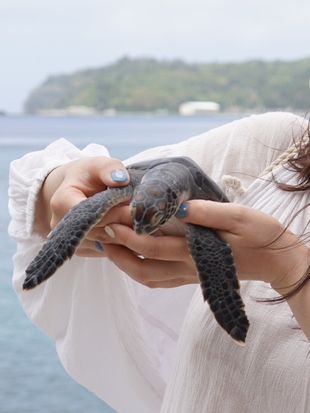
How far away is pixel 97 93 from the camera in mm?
23141

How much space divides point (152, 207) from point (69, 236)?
0.09 m

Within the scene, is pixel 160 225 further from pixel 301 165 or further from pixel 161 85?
pixel 161 85

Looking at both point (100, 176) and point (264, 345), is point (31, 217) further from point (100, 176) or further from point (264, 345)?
point (264, 345)

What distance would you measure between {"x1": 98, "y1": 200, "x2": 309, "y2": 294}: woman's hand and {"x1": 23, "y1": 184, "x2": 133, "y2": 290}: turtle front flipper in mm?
25

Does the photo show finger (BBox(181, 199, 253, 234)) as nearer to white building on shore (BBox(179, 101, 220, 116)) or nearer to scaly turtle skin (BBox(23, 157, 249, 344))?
scaly turtle skin (BBox(23, 157, 249, 344))

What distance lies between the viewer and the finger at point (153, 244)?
30.1 inches

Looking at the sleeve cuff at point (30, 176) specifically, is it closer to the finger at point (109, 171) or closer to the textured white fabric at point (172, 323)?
the textured white fabric at point (172, 323)

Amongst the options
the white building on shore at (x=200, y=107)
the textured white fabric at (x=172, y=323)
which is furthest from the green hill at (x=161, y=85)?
the textured white fabric at (x=172, y=323)

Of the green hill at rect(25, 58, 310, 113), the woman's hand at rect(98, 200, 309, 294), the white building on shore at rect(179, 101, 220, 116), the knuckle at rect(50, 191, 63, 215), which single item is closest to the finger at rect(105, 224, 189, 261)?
the woman's hand at rect(98, 200, 309, 294)

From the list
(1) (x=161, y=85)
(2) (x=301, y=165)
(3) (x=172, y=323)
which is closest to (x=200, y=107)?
(1) (x=161, y=85)

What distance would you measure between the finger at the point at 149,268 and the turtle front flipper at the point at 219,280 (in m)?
0.05

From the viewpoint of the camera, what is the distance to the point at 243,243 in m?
0.77

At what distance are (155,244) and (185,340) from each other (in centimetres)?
19

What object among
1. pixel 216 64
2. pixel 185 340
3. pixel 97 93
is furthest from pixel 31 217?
pixel 97 93
